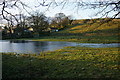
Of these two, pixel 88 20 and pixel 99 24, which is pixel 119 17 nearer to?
pixel 99 24

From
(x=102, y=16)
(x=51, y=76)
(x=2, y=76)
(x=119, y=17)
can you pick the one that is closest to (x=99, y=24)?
(x=102, y=16)

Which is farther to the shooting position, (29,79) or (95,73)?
(95,73)

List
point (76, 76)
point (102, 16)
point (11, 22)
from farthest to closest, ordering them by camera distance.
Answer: point (11, 22), point (76, 76), point (102, 16)

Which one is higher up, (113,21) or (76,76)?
(113,21)

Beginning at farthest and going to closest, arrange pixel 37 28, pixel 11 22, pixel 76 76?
pixel 37 28
pixel 11 22
pixel 76 76

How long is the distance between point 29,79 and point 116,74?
12.1 ft

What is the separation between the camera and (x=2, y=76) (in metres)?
6.70

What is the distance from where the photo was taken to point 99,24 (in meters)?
6.30

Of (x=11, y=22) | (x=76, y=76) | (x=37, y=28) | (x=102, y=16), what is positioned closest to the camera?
(x=102, y=16)

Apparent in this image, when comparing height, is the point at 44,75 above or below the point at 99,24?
below

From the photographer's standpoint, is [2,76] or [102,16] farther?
[2,76]

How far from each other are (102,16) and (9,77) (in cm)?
463

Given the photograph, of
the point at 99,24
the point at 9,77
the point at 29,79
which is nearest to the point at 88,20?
the point at 99,24

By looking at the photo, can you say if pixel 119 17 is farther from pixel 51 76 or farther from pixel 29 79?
pixel 29 79
